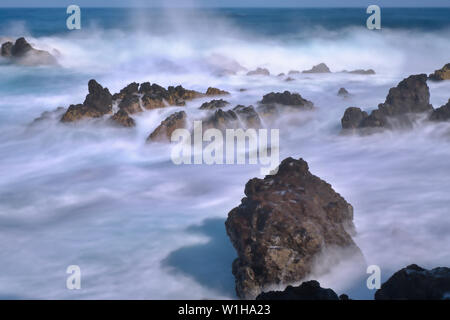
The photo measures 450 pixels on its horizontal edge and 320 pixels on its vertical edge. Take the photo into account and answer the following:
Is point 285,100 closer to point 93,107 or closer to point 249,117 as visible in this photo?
point 249,117

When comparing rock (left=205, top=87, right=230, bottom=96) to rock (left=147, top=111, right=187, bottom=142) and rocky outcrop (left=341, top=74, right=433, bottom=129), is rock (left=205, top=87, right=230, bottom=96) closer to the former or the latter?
rock (left=147, top=111, right=187, bottom=142)

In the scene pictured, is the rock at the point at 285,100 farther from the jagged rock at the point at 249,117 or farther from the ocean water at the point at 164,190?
the jagged rock at the point at 249,117

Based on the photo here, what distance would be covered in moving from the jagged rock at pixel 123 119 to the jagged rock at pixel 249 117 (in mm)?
2475

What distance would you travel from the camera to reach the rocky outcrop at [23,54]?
65.9ft

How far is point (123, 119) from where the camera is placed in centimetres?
1109

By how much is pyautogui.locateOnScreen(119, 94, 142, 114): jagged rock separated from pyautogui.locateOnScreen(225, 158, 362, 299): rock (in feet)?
22.8

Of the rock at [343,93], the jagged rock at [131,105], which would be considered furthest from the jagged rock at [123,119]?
the rock at [343,93]

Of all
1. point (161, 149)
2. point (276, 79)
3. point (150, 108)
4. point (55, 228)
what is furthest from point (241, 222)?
point (276, 79)

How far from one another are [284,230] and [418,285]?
136cm

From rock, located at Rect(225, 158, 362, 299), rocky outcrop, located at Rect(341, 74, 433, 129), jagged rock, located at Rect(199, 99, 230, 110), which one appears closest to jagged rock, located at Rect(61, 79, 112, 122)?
jagged rock, located at Rect(199, 99, 230, 110)

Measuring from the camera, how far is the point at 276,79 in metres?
17.0

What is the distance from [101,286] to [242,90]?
10.2m

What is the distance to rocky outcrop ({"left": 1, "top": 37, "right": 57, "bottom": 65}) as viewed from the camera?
20078 millimetres

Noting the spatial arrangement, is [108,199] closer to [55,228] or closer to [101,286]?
[55,228]
